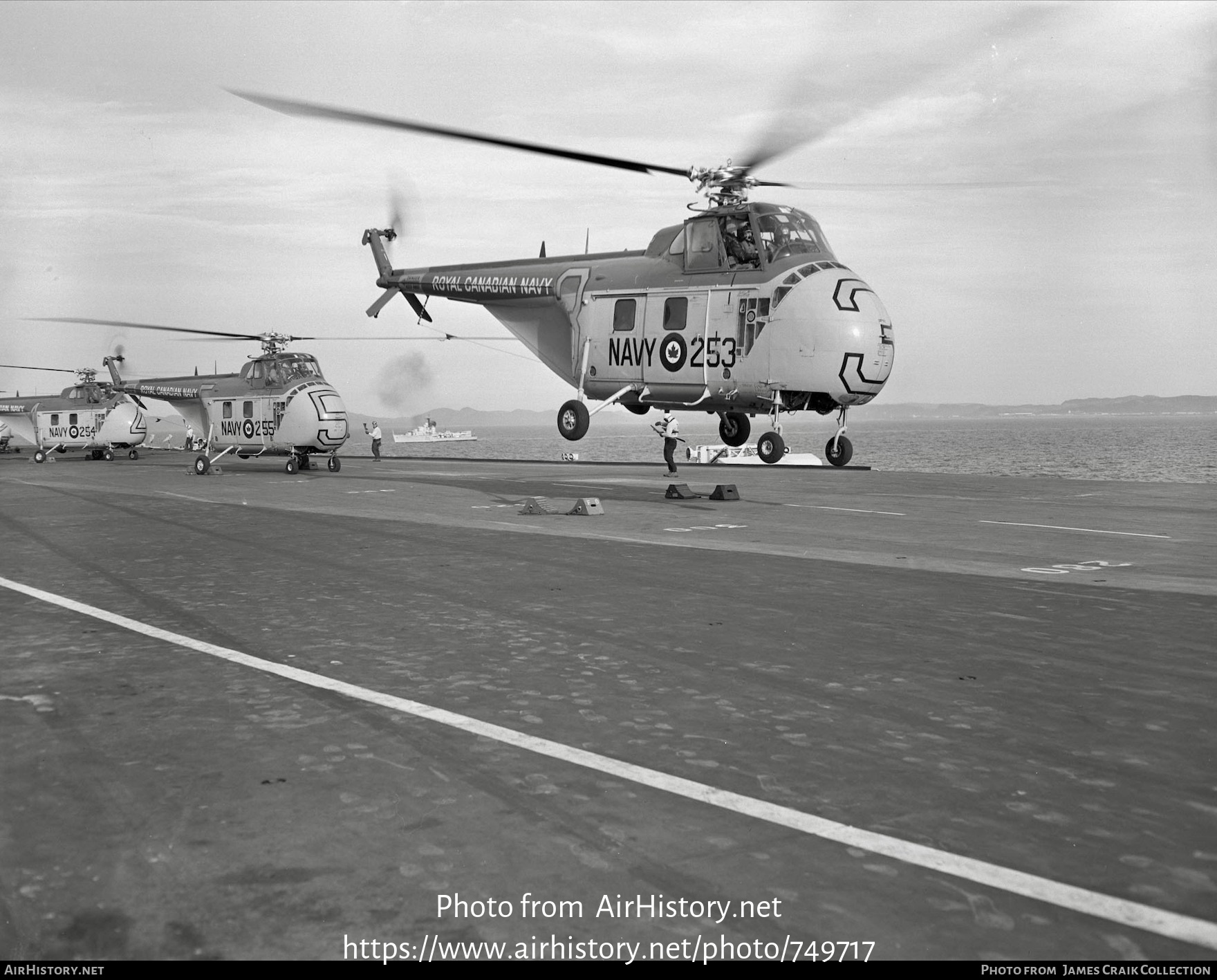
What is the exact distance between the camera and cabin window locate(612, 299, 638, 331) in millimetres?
22234

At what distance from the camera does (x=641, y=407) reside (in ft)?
75.9

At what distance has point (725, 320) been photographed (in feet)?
68.5

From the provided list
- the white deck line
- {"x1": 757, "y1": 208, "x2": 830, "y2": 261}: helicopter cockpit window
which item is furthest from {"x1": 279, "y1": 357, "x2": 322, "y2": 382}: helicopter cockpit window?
the white deck line

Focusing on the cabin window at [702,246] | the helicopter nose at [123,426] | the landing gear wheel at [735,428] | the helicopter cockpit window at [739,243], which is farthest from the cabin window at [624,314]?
the helicopter nose at [123,426]

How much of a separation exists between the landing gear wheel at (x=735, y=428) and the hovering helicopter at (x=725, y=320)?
1.8 inches

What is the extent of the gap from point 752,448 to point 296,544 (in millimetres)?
59362

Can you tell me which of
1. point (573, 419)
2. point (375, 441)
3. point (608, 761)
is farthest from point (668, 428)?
point (375, 441)

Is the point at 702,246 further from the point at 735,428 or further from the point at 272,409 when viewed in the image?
the point at 272,409

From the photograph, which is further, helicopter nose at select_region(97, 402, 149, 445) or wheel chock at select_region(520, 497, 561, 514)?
helicopter nose at select_region(97, 402, 149, 445)

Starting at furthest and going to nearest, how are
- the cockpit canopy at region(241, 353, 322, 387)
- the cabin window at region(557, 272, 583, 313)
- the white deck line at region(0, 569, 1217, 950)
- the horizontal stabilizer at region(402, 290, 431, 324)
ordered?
the cockpit canopy at region(241, 353, 322, 387) < the horizontal stabilizer at region(402, 290, 431, 324) < the cabin window at region(557, 272, 583, 313) < the white deck line at region(0, 569, 1217, 950)

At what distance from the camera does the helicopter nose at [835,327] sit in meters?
19.7

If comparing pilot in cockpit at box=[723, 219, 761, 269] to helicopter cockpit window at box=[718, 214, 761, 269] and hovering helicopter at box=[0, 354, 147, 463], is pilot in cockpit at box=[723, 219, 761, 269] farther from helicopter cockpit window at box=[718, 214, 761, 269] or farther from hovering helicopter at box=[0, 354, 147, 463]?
hovering helicopter at box=[0, 354, 147, 463]

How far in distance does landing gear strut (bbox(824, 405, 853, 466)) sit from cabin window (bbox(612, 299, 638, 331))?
4914 millimetres

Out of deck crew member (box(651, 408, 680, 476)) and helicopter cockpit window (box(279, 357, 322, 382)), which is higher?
helicopter cockpit window (box(279, 357, 322, 382))
